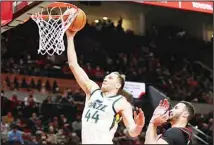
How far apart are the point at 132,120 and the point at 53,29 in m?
2.08

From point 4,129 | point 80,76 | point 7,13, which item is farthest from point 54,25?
point 4,129

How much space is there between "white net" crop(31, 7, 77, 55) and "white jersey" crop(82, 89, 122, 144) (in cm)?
140

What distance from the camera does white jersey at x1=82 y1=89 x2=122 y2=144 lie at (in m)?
4.62

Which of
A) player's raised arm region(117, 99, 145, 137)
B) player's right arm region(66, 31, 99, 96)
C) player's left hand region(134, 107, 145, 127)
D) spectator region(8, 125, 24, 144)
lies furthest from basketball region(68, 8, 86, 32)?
spectator region(8, 125, 24, 144)

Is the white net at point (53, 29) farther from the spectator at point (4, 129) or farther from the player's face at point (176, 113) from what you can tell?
the spectator at point (4, 129)

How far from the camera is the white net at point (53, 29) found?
19.6 feet

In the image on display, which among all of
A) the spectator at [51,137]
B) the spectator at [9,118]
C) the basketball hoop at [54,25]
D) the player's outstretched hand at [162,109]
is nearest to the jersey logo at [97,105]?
the player's outstretched hand at [162,109]

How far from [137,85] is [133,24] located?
5.65 meters

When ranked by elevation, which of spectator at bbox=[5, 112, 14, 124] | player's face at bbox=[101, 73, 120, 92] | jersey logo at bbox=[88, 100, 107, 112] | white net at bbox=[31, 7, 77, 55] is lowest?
Result: spectator at bbox=[5, 112, 14, 124]

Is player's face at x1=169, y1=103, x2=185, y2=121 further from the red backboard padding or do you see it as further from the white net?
the red backboard padding

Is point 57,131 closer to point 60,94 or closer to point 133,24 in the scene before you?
point 60,94

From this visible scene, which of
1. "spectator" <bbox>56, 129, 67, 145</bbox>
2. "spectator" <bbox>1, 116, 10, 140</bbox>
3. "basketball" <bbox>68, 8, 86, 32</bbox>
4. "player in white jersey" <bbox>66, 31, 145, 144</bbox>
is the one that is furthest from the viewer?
"spectator" <bbox>56, 129, 67, 145</bbox>

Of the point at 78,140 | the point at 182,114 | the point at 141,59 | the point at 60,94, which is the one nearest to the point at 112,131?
the point at 182,114

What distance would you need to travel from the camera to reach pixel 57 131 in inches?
521
